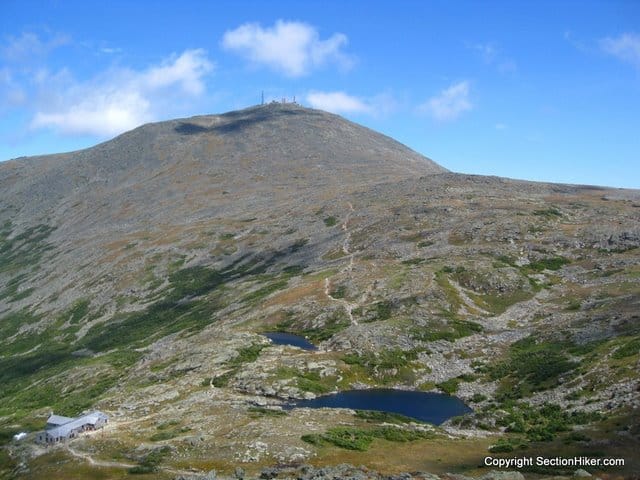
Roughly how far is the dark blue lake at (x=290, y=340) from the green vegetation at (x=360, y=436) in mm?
32126

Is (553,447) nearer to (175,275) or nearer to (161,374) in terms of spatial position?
(161,374)

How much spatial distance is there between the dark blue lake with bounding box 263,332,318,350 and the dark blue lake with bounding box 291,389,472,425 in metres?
16.8

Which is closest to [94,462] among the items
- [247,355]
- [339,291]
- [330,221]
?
[247,355]

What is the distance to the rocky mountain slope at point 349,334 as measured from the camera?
5081 cm

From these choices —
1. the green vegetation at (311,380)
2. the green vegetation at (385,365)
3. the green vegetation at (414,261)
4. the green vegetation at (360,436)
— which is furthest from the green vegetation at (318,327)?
the green vegetation at (360,436)

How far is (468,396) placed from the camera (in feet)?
221

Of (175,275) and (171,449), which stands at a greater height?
(175,275)

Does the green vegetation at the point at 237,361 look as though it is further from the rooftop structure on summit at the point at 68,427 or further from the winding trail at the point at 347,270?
the winding trail at the point at 347,270

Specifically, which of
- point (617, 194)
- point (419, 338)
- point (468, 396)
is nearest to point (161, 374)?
point (419, 338)

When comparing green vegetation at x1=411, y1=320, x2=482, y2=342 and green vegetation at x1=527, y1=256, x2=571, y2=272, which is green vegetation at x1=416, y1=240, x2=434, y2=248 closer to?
green vegetation at x1=527, y1=256, x2=571, y2=272

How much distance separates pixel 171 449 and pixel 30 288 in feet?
522

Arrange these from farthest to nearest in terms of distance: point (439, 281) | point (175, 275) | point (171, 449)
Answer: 1. point (175, 275)
2. point (439, 281)
3. point (171, 449)

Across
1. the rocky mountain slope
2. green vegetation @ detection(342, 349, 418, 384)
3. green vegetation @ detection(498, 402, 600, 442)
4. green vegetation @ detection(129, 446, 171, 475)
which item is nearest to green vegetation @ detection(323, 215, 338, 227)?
the rocky mountain slope

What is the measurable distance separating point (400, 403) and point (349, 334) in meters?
19.8
